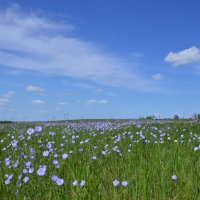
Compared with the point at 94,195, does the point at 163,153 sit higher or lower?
higher

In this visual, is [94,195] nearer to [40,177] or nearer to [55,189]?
[55,189]

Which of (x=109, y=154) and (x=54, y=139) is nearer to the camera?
(x=109, y=154)

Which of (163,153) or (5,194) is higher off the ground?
(163,153)

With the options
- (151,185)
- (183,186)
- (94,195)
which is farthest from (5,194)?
(183,186)

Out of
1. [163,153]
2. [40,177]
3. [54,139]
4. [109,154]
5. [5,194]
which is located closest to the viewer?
[5,194]

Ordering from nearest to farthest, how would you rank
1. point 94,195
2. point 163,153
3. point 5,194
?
point 94,195, point 5,194, point 163,153

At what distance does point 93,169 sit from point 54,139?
4.23m

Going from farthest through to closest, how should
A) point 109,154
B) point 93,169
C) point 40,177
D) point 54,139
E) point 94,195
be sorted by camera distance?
point 54,139 < point 109,154 < point 93,169 < point 40,177 < point 94,195

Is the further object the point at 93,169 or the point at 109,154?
the point at 109,154

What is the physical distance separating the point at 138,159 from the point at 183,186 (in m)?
1.83

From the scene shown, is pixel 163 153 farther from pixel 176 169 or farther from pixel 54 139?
pixel 54 139

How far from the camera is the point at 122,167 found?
6004 millimetres

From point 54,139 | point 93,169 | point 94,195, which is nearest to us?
point 94,195

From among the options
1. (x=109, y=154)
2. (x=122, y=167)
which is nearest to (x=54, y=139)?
(x=109, y=154)
